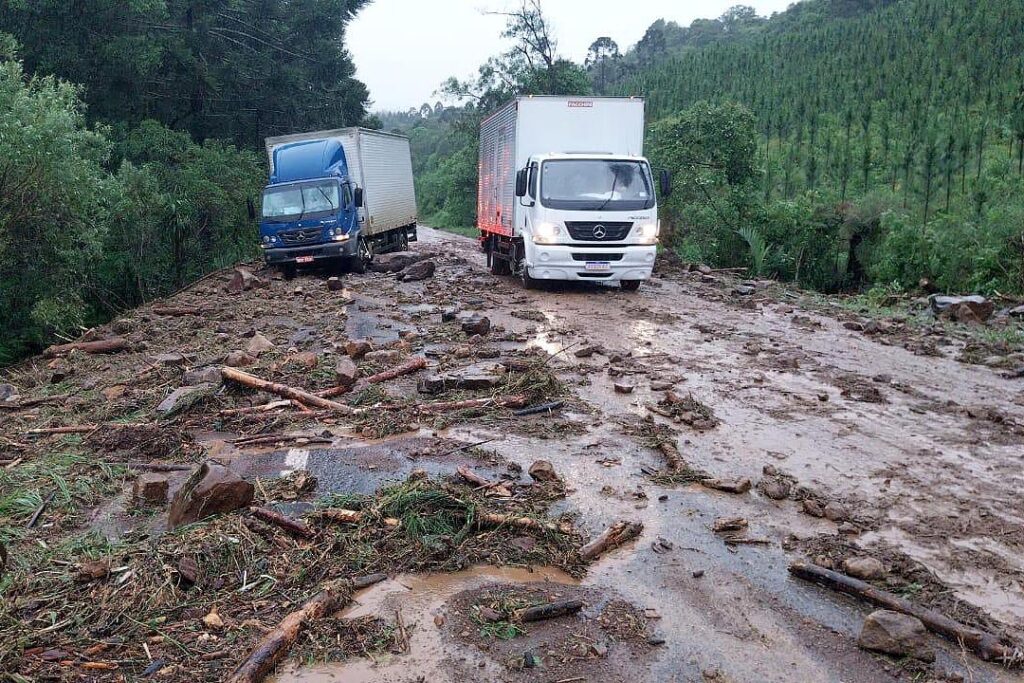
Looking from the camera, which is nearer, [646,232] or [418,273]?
[646,232]

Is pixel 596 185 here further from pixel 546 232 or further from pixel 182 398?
pixel 182 398

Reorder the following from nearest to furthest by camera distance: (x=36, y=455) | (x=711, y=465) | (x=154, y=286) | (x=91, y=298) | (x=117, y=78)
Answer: (x=711, y=465) < (x=36, y=455) < (x=91, y=298) < (x=154, y=286) < (x=117, y=78)

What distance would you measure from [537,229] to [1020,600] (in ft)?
35.9

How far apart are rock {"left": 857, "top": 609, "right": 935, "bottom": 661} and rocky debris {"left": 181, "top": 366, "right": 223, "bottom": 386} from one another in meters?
6.58

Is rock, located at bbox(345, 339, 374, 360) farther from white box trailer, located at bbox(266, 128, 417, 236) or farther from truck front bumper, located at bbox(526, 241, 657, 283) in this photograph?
white box trailer, located at bbox(266, 128, 417, 236)

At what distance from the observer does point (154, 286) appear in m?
20.2

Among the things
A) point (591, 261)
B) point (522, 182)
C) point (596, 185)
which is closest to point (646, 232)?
point (591, 261)

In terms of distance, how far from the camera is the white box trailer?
2038cm

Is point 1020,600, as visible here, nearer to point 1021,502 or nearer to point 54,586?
point 1021,502

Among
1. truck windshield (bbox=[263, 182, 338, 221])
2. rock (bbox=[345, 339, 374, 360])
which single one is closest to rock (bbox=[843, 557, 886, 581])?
rock (bbox=[345, 339, 374, 360])

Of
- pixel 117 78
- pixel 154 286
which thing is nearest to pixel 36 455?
pixel 154 286

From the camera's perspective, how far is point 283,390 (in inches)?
302

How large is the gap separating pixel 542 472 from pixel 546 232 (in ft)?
29.6

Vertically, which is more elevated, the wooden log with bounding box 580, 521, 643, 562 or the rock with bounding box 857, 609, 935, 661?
the rock with bounding box 857, 609, 935, 661
